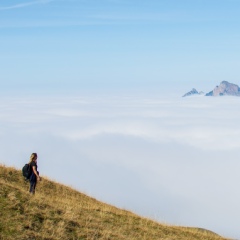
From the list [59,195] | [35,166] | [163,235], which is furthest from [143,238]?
[59,195]

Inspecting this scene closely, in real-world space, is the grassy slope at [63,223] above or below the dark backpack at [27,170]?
below

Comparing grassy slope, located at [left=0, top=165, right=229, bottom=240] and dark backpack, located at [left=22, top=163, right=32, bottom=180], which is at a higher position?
dark backpack, located at [left=22, top=163, right=32, bottom=180]

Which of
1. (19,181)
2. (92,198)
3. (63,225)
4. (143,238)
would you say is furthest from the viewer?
(92,198)

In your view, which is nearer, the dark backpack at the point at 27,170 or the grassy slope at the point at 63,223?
the grassy slope at the point at 63,223

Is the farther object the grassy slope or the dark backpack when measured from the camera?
the dark backpack

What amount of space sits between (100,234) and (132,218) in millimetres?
6748

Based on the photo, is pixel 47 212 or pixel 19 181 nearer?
pixel 47 212

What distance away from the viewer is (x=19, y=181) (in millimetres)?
32156

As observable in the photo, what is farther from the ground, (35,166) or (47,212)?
(35,166)

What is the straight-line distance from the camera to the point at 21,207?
18.1m

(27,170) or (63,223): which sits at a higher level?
(27,170)

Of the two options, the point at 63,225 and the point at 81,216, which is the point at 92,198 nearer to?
the point at 81,216

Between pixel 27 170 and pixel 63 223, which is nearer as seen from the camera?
pixel 63 223

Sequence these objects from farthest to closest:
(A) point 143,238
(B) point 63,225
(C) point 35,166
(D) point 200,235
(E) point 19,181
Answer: (E) point 19,181 → (D) point 200,235 → (C) point 35,166 → (A) point 143,238 → (B) point 63,225
